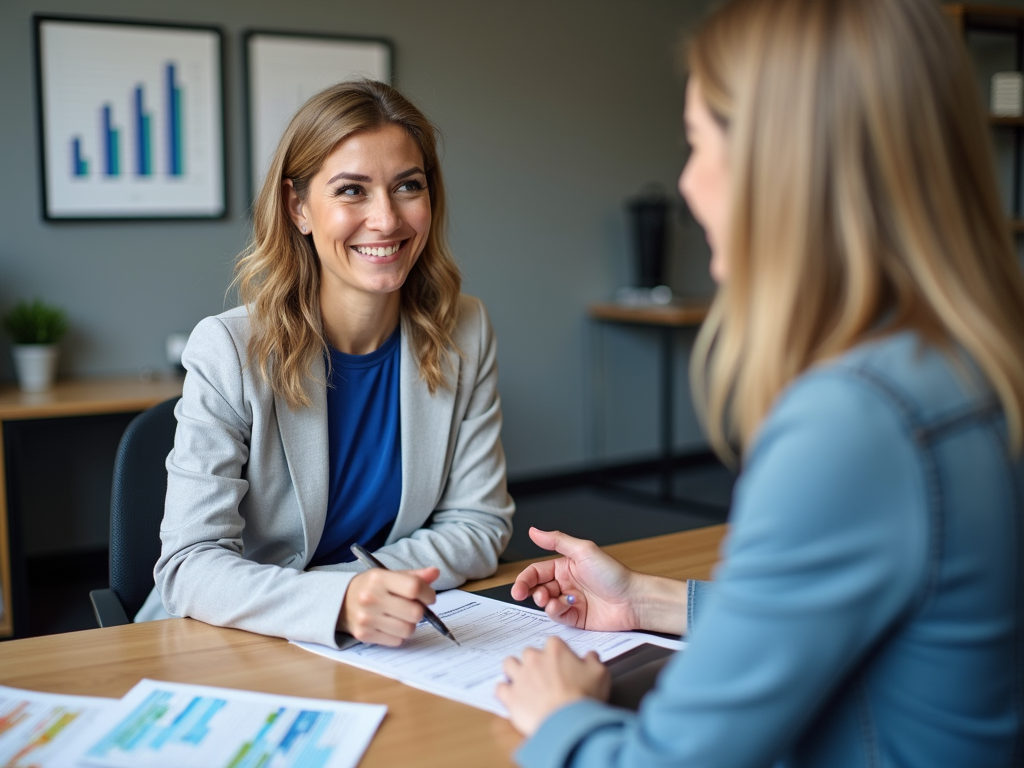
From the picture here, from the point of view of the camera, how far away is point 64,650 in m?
1.16

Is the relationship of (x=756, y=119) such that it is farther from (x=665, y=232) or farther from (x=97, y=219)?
(x=665, y=232)

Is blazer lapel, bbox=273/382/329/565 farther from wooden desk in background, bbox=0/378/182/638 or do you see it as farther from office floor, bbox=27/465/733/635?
office floor, bbox=27/465/733/635

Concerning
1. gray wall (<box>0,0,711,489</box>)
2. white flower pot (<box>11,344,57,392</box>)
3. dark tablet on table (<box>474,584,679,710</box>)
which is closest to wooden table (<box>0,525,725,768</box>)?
dark tablet on table (<box>474,584,679,710</box>)

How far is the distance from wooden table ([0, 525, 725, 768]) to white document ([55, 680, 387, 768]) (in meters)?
0.03

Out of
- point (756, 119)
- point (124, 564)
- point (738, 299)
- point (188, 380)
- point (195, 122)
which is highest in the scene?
point (195, 122)

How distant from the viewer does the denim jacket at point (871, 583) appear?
Result: 2.15 ft

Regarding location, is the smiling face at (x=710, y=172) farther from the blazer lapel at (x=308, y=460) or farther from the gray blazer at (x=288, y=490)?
the blazer lapel at (x=308, y=460)

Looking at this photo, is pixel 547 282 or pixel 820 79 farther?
pixel 547 282

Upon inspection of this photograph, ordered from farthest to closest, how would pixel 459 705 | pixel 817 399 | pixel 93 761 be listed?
pixel 459 705
pixel 93 761
pixel 817 399

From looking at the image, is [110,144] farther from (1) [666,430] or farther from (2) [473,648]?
(2) [473,648]

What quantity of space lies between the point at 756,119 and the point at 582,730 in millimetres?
494

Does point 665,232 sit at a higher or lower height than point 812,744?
higher

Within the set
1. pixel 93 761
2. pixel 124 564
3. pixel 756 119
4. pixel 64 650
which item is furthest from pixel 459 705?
pixel 124 564

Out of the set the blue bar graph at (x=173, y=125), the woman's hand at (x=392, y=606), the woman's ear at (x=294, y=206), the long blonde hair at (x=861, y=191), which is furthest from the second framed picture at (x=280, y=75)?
the long blonde hair at (x=861, y=191)
